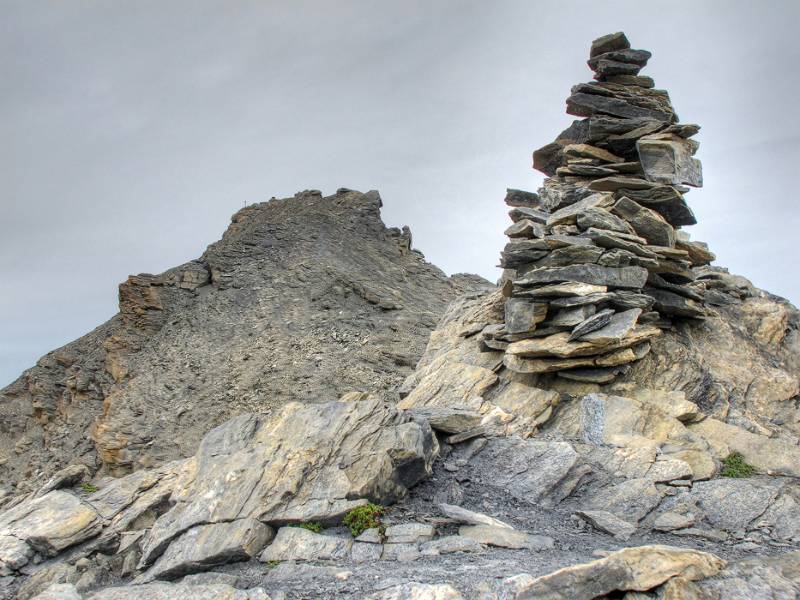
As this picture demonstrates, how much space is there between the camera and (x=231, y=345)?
3631cm

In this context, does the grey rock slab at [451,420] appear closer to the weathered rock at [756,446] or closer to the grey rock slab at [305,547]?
the grey rock slab at [305,547]

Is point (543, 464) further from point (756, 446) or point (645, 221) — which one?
point (645, 221)

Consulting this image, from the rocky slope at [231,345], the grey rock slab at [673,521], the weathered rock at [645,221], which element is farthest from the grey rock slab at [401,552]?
the rocky slope at [231,345]

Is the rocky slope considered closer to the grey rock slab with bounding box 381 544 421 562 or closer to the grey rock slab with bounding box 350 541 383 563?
the grey rock slab with bounding box 350 541 383 563

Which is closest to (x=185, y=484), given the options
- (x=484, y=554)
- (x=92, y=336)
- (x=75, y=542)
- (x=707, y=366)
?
(x=75, y=542)

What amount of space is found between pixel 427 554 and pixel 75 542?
8.21 meters

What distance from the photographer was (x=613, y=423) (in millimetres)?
14883

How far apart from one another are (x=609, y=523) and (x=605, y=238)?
867 centimetres

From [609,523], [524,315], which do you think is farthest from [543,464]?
[524,315]

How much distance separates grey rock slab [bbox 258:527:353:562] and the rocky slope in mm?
18733

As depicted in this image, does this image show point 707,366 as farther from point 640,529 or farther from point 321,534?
Answer: point 321,534

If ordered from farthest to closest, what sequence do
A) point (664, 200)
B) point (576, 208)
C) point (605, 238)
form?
point (664, 200) < point (576, 208) < point (605, 238)

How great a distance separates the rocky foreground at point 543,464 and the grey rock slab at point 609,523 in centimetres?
9

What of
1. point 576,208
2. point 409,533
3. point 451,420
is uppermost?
point 576,208
